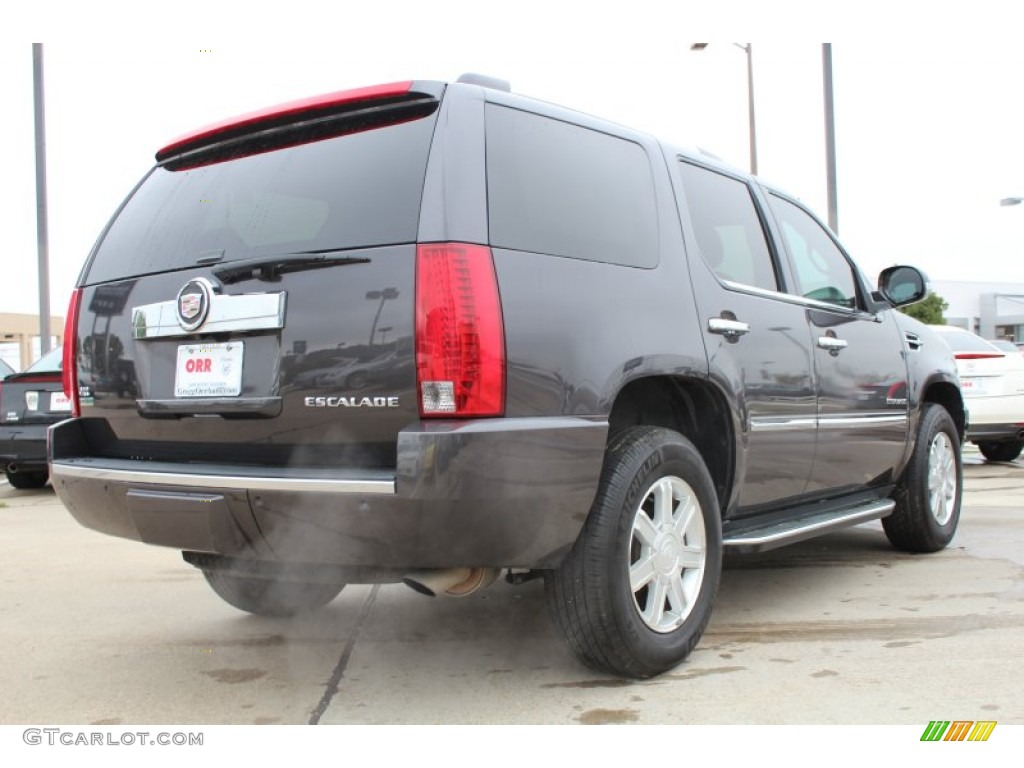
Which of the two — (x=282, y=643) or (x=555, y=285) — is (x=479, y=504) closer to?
(x=555, y=285)

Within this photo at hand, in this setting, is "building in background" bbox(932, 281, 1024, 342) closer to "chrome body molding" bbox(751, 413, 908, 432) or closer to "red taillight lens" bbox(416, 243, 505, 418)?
"chrome body molding" bbox(751, 413, 908, 432)

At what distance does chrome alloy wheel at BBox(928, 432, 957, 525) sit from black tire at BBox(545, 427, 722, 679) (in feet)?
7.79

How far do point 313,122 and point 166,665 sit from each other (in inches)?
79.7

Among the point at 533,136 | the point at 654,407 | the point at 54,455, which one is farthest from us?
the point at 654,407

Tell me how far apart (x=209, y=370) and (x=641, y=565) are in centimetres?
147

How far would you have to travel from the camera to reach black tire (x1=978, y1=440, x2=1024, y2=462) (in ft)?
33.4

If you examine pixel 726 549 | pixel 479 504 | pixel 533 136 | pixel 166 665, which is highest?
pixel 533 136

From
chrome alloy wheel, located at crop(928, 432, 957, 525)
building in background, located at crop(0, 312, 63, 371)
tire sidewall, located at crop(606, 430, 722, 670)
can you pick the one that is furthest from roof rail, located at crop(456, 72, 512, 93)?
building in background, located at crop(0, 312, 63, 371)

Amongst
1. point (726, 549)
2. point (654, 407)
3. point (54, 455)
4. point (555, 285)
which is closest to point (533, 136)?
point (555, 285)

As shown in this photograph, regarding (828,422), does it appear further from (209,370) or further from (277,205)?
(209,370)

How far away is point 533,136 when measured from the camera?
292cm

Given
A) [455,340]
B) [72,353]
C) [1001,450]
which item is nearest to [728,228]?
[455,340]

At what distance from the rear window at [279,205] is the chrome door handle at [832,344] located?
218 cm

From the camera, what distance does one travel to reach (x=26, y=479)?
9422 millimetres
